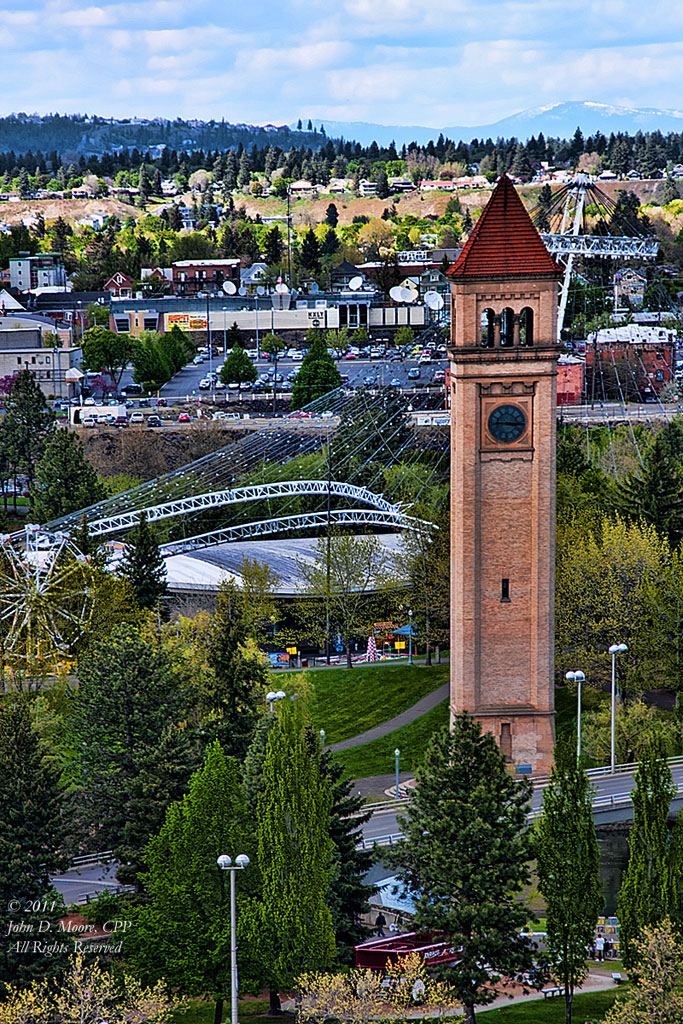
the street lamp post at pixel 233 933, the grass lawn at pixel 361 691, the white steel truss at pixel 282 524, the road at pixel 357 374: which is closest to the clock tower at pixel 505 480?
the grass lawn at pixel 361 691

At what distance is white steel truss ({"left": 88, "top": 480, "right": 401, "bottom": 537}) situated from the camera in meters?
102

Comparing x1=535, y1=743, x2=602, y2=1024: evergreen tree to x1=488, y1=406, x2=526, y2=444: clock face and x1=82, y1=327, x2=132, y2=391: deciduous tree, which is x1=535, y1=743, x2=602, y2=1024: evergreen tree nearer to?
x1=488, y1=406, x2=526, y2=444: clock face

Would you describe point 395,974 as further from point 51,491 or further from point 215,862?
point 51,491

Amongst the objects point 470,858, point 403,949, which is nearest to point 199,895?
point 403,949

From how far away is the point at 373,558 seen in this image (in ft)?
308

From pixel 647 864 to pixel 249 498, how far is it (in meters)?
61.4

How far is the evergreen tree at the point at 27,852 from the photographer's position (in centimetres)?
4856

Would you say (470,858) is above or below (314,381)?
below

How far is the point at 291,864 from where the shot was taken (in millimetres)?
48188

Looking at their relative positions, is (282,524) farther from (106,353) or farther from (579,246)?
(106,353)

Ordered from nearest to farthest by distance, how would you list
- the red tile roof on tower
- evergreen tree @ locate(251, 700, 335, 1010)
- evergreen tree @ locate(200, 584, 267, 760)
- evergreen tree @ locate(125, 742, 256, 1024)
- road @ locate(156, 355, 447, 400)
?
1. evergreen tree @ locate(251, 700, 335, 1010)
2. evergreen tree @ locate(125, 742, 256, 1024)
3. evergreen tree @ locate(200, 584, 267, 760)
4. the red tile roof on tower
5. road @ locate(156, 355, 447, 400)

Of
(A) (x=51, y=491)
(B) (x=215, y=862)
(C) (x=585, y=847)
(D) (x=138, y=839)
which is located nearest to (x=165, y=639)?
(D) (x=138, y=839)

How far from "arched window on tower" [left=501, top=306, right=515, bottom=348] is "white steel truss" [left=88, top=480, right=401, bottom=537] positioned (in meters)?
38.2

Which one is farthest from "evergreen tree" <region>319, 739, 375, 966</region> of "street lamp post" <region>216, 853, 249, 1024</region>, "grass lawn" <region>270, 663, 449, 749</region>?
"grass lawn" <region>270, 663, 449, 749</region>
